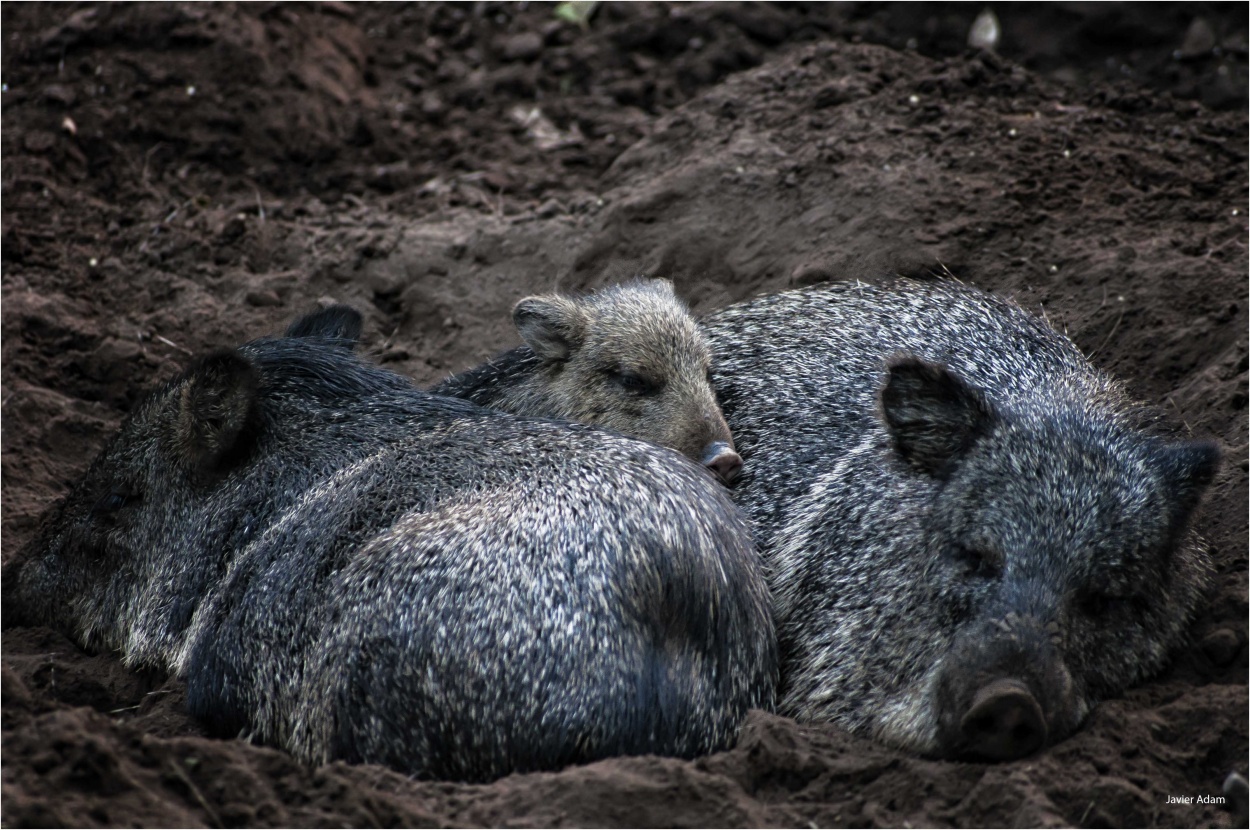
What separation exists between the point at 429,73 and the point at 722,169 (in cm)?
307

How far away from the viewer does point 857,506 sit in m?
5.14

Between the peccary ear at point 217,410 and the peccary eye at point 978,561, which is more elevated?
the peccary ear at point 217,410

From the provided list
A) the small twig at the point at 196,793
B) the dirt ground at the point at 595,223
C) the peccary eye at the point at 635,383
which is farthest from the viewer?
the peccary eye at the point at 635,383

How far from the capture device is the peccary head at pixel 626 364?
582 centimetres

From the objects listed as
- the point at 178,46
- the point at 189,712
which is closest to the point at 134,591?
the point at 189,712

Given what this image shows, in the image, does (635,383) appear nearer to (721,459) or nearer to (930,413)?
(721,459)

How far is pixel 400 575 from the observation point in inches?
170

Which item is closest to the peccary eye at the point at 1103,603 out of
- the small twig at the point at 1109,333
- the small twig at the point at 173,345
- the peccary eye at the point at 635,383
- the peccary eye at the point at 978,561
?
the peccary eye at the point at 978,561

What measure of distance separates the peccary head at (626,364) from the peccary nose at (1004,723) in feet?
6.17

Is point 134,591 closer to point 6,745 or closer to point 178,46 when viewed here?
point 6,745

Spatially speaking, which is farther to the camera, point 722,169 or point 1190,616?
point 722,169

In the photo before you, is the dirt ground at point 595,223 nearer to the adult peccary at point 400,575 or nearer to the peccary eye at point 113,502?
the adult peccary at point 400,575

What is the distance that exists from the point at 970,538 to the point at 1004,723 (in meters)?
0.70

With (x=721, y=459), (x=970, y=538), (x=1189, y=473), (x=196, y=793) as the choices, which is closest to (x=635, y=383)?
(x=721, y=459)
